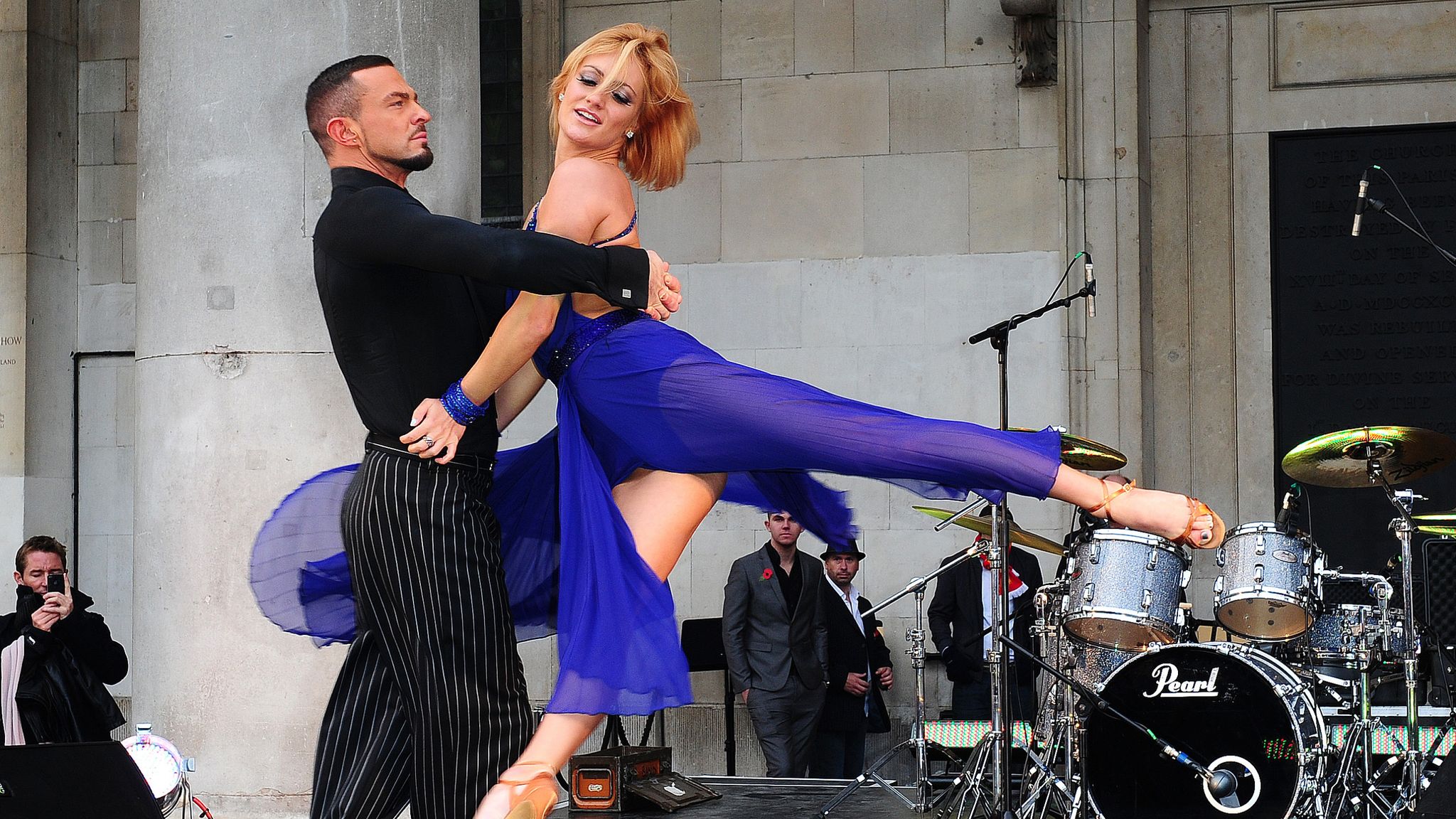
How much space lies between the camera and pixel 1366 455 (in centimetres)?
710

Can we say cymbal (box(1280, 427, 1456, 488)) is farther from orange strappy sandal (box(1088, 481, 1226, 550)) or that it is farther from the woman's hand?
the woman's hand

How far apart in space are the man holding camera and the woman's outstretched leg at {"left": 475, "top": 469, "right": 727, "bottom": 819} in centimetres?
391

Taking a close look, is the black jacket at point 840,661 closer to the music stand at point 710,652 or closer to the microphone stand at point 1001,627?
the music stand at point 710,652

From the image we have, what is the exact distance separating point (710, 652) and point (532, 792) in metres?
6.90

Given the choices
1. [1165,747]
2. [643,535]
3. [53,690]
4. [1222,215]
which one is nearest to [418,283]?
[643,535]

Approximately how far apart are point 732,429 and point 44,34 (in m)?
9.66

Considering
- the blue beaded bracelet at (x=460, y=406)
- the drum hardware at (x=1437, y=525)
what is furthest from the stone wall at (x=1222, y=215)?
the blue beaded bracelet at (x=460, y=406)

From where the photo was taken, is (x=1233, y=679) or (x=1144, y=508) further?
(x=1233, y=679)

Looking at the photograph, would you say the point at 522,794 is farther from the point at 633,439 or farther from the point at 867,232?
the point at 867,232

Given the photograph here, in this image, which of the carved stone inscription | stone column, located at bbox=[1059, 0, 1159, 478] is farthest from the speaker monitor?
the carved stone inscription

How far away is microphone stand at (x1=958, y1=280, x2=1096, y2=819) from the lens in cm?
645

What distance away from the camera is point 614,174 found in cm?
340

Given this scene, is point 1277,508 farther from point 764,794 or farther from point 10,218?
point 10,218

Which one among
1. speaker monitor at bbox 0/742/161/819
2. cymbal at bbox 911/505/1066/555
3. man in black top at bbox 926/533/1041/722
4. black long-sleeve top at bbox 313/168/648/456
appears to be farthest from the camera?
man in black top at bbox 926/533/1041/722
